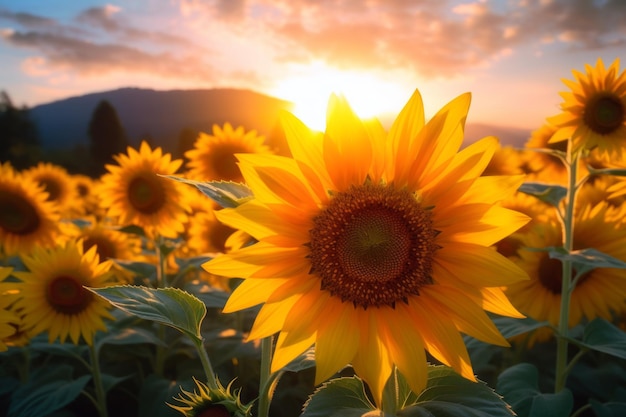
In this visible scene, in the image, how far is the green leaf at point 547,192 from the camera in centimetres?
312

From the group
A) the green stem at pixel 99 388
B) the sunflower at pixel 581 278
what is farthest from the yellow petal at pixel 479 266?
the green stem at pixel 99 388

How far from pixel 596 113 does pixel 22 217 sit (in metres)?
5.26

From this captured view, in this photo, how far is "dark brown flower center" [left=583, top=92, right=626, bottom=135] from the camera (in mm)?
3463

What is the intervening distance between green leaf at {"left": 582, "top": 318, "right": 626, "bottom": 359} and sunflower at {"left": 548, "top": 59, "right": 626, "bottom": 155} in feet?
3.66

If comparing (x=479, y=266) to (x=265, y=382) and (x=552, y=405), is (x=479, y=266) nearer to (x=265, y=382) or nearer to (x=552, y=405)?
(x=265, y=382)

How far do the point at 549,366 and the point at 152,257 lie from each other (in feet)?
12.9

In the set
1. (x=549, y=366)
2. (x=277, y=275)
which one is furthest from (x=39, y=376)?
(x=549, y=366)

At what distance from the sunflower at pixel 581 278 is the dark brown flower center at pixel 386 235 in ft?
5.91

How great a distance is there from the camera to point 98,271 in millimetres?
3670

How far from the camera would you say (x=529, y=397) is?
2584mm

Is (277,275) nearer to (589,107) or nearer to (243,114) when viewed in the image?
(589,107)

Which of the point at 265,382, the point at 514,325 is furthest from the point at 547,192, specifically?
the point at 265,382

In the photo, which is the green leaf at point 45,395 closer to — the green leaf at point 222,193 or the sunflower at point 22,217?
the green leaf at point 222,193

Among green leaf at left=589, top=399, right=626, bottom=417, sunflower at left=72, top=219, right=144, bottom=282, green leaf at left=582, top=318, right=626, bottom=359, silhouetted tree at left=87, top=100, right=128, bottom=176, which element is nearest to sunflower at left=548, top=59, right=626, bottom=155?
green leaf at left=582, top=318, right=626, bottom=359
